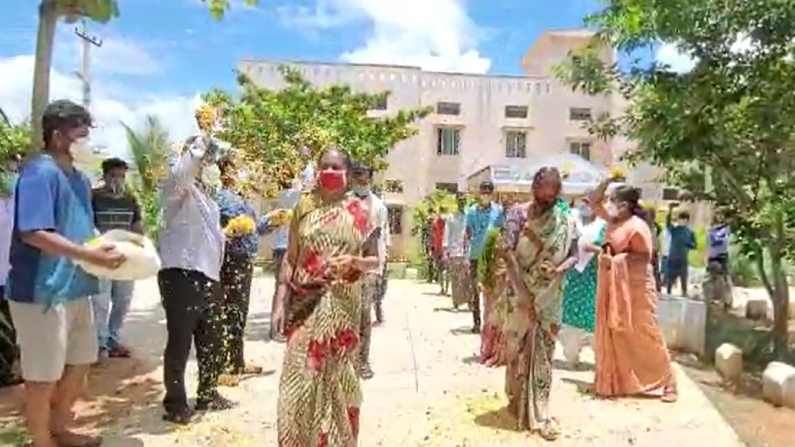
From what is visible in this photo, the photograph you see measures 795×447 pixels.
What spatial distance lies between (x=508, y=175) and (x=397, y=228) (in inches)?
328

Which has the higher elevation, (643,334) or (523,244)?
(523,244)

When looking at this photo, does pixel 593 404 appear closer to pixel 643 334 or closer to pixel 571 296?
pixel 643 334

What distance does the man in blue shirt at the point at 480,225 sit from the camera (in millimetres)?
8763

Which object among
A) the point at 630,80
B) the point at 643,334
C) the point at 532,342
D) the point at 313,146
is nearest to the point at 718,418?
the point at 643,334

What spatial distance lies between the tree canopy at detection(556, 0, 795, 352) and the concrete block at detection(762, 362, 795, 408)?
5.05 feet

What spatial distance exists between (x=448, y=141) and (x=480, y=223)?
2289 cm

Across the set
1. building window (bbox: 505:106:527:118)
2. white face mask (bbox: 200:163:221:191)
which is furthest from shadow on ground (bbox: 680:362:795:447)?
building window (bbox: 505:106:527:118)

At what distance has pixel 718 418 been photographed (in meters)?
5.62

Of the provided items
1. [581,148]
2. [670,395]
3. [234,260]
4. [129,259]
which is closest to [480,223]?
[670,395]

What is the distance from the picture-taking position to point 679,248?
13.6 m

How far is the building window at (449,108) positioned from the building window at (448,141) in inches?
25.7

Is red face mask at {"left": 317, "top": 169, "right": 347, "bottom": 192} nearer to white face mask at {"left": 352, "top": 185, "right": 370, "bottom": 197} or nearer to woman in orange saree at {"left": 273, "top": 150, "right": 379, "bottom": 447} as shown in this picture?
woman in orange saree at {"left": 273, "top": 150, "right": 379, "bottom": 447}

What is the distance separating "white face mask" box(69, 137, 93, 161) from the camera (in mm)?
4012

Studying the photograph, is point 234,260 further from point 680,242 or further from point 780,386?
point 680,242
